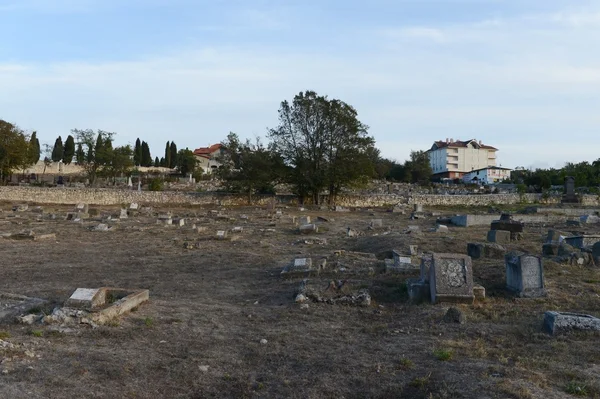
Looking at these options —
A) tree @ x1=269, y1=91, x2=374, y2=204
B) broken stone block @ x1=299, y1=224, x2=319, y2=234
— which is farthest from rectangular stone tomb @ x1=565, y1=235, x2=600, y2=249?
tree @ x1=269, y1=91, x2=374, y2=204

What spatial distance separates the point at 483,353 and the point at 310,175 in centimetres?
3972

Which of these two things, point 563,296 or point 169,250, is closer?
point 563,296

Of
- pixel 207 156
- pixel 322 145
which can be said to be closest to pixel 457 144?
pixel 207 156

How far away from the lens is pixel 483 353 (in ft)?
21.7

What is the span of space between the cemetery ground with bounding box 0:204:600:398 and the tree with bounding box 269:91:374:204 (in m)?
32.0

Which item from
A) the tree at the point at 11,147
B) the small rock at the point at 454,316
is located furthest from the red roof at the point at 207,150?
the small rock at the point at 454,316

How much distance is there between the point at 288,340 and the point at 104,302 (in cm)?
331

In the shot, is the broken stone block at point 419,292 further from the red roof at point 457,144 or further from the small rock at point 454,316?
the red roof at point 457,144

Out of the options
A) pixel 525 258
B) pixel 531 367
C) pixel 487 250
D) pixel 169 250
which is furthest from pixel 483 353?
pixel 169 250

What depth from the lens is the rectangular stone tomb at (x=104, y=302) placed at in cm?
Result: 816

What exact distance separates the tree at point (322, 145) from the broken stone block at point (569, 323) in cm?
3824

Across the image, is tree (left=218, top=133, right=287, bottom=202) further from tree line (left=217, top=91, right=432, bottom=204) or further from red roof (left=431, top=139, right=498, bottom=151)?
red roof (left=431, top=139, right=498, bottom=151)

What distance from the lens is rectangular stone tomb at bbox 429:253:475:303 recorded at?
9.18 m

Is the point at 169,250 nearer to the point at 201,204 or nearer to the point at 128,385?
the point at 128,385
